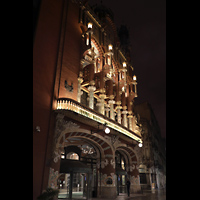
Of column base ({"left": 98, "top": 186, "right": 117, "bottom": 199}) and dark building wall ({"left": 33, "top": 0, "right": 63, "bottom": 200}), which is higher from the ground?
dark building wall ({"left": 33, "top": 0, "right": 63, "bottom": 200})

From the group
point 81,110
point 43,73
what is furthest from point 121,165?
point 43,73

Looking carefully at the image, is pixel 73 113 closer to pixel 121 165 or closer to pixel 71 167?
pixel 71 167

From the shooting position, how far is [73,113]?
13.8m

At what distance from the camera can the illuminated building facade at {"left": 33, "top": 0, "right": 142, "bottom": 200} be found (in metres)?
12.5

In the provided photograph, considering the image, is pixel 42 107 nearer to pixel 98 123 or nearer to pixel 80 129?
pixel 80 129

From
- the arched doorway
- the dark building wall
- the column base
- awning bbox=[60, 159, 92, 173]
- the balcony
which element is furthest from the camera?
the arched doorway

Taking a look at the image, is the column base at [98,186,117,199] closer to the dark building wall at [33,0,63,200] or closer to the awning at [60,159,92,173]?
the awning at [60,159,92,173]

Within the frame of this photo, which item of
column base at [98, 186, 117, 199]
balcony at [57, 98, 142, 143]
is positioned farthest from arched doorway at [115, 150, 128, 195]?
balcony at [57, 98, 142, 143]

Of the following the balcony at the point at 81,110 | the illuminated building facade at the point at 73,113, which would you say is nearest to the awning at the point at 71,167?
the illuminated building facade at the point at 73,113

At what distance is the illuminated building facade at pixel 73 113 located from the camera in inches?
492

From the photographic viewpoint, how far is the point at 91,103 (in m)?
18.5
